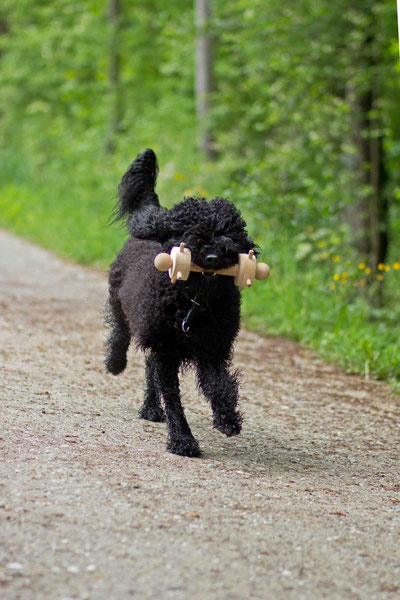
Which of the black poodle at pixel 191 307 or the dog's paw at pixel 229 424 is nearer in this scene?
the black poodle at pixel 191 307

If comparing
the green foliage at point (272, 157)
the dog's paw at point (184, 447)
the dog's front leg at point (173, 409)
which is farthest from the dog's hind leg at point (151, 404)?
the green foliage at point (272, 157)

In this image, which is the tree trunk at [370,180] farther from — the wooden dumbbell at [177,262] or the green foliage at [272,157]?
the wooden dumbbell at [177,262]

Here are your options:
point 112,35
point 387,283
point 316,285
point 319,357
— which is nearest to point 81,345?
point 319,357

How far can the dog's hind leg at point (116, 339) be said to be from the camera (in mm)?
5230

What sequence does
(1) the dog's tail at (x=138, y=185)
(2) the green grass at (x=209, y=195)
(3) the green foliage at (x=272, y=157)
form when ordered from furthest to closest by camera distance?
(3) the green foliage at (x=272, y=157)
(2) the green grass at (x=209, y=195)
(1) the dog's tail at (x=138, y=185)

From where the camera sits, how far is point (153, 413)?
4.89 meters

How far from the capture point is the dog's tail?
478 centimetres

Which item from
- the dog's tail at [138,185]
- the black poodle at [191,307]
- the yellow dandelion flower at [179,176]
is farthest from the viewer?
the yellow dandelion flower at [179,176]

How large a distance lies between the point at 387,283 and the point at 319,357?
4.08 meters

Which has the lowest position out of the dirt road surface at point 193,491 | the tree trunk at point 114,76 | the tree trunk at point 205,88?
the dirt road surface at point 193,491

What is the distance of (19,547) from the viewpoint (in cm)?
280

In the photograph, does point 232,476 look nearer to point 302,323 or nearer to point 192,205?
point 192,205

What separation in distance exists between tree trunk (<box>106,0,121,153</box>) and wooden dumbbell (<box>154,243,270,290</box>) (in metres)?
15.8

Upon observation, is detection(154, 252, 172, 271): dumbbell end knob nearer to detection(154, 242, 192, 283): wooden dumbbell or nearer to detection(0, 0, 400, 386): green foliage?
detection(154, 242, 192, 283): wooden dumbbell
